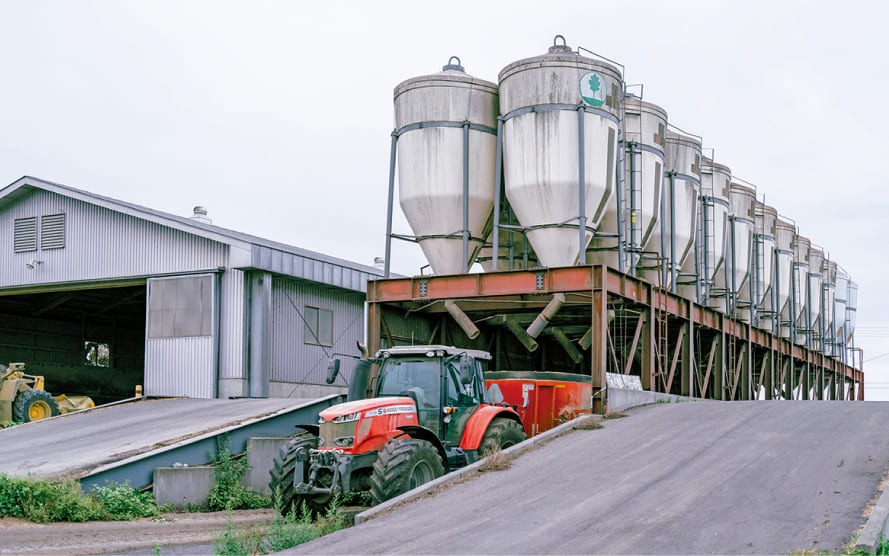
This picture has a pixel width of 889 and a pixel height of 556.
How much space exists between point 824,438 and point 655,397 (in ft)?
27.3

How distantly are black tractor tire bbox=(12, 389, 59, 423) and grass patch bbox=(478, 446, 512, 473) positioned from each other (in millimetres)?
17217

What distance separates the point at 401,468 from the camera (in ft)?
44.3

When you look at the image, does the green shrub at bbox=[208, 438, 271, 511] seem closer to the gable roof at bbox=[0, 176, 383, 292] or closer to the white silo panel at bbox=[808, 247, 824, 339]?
the gable roof at bbox=[0, 176, 383, 292]

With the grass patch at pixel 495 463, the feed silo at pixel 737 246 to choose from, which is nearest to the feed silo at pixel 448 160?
the grass patch at pixel 495 463

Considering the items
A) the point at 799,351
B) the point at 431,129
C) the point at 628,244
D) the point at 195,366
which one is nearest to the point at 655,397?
the point at 628,244

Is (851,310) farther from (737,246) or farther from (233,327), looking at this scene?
(233,327)

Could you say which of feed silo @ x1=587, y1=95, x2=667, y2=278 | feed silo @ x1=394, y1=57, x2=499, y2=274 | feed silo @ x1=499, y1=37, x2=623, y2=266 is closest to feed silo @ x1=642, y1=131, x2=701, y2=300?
feed silo @ x1=587, y1=95, x2=667, y2=278

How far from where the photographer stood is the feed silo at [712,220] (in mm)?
37688

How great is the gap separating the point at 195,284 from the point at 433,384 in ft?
51.5

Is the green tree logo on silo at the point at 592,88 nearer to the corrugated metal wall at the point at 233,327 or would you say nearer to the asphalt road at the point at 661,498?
the asphalt road at the point at 661,498

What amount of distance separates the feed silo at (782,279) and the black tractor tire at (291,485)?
3761 centimetres

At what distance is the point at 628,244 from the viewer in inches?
1168

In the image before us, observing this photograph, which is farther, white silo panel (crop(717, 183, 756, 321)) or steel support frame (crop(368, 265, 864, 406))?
white silo panel (crop(717, 183, 756, 321))

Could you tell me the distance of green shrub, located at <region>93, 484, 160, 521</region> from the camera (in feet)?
52.4
